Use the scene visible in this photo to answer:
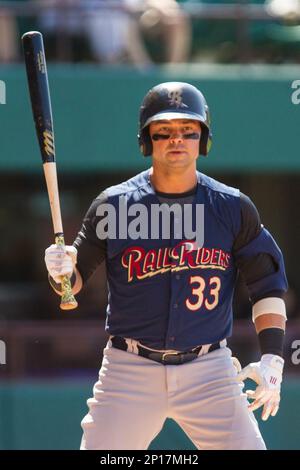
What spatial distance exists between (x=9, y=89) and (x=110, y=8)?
93 centimetres

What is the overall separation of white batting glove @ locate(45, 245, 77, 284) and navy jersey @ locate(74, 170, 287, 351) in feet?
0.53

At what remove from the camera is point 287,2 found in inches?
337

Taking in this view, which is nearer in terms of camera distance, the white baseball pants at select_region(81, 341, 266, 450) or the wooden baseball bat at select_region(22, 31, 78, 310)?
the white baseball pants at select_region(81, 341, 266, 450)

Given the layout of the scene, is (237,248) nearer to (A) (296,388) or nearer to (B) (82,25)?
(A) (296,388)

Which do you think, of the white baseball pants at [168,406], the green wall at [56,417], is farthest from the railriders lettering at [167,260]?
the green wall at [56,417]

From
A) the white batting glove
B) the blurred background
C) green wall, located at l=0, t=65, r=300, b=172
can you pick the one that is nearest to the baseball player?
the white batting glove

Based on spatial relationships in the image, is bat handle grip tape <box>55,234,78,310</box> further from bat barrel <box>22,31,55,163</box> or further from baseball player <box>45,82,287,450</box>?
bat barrel <box>22,31,55,163</box>

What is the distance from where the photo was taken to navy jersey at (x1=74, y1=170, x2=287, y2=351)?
452 centimetres

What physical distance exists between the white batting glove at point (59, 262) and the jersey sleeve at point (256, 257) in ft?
2.15

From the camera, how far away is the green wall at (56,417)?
748cm

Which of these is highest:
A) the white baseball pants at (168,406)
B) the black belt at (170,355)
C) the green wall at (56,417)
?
the black belt at (170,355)

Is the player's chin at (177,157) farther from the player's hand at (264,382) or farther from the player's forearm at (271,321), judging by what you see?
the player's hand at (264,382)

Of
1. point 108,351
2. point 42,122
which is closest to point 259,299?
point 108,351

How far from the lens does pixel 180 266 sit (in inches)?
179
